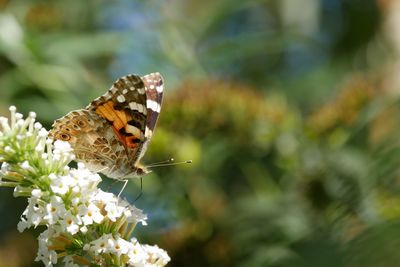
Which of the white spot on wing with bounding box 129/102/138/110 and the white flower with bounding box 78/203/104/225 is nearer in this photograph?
the white flower with bounding box 78/203/104/225

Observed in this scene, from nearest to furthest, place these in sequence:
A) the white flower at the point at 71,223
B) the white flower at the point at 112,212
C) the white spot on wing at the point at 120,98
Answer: the white flower at the point at 71,223
the white flower at the point at 112,212
the white spot on wing at the point at 120,98

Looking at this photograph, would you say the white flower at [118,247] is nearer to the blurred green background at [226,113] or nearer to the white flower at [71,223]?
the white flower at [71,223]

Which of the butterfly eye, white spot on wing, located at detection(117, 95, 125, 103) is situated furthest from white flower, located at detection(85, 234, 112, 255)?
white spot on wing, located at detection(117, 95, 125, 103)

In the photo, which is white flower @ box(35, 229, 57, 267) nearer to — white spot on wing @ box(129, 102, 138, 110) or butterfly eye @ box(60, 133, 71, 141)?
butterfly eye @ box(60, 133, 71, 141)

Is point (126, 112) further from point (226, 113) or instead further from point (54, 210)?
point (226, 113)

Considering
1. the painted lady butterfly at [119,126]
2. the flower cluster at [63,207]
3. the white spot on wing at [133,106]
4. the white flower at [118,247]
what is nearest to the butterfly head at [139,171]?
the painted lady butterfly at [119,126]
